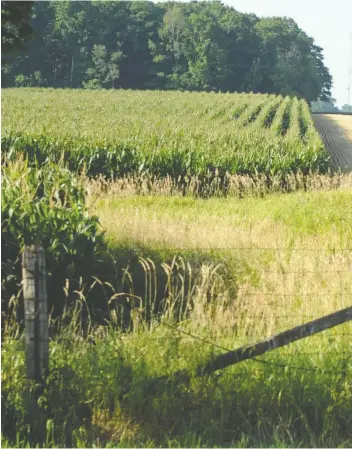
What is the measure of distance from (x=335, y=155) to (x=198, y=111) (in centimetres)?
834

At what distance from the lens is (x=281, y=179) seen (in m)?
20.3

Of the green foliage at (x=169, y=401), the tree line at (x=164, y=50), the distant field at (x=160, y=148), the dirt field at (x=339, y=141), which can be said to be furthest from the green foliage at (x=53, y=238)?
the tree line at (x=164, y=50)

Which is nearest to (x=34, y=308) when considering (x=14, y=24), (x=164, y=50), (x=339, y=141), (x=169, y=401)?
(x=169, y=401)

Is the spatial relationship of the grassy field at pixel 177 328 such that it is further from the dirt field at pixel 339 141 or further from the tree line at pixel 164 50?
the tree line at pixel 164 50

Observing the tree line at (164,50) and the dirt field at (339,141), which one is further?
the tree line at (164,50)

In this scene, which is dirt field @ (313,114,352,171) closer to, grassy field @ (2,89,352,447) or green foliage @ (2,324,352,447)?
grassy field @ (2,89,352,447)

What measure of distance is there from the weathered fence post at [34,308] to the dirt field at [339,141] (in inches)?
748

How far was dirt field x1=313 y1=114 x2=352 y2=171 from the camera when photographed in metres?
29.2

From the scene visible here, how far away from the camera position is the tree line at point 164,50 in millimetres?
51938

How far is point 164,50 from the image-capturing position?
2330 inches

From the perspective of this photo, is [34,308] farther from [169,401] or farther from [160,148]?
[160,148]

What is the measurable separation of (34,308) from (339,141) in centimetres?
3653

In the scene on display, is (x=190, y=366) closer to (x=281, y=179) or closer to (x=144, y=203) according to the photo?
Result: (x=144, y=203)

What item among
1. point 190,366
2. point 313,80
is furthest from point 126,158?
point 313,80
